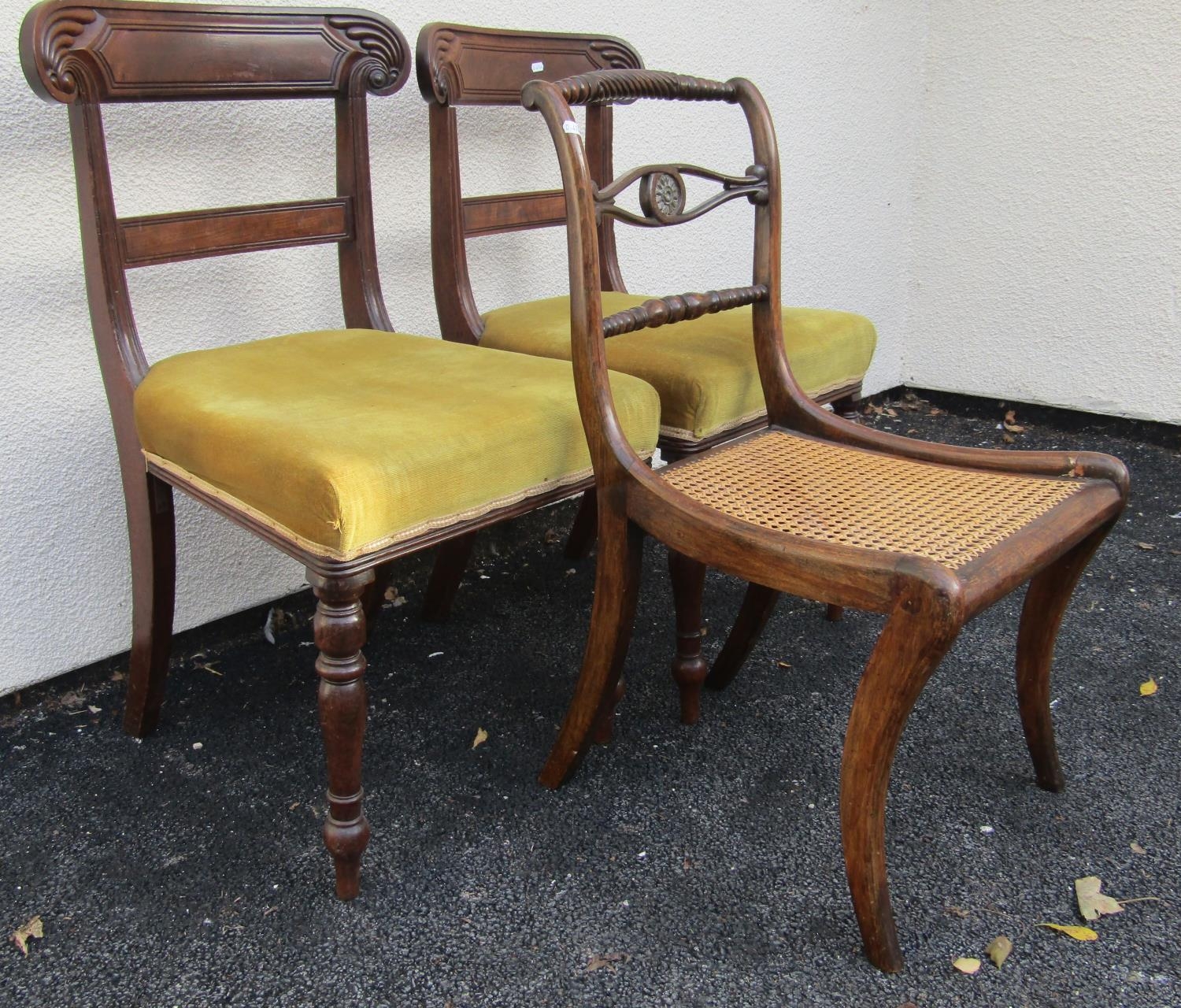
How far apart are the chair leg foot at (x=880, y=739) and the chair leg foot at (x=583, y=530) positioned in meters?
1.05

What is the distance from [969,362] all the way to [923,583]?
2447 mm

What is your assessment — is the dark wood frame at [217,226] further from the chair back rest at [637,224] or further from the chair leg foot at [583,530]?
the chair leg foot at [583,530]

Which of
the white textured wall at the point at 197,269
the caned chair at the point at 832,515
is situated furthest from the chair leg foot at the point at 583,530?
the caned chair at the point at 832,515

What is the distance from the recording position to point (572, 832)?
4.32 ft

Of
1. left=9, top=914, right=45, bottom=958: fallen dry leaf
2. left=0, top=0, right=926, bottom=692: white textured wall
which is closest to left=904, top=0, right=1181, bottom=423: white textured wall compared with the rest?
left=0, top=0, right=926, bottom=692: white textured wall

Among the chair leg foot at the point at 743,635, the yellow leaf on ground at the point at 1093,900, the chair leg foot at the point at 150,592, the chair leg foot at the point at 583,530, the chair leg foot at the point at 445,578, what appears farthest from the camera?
the chair leg foot at the point at 583,530

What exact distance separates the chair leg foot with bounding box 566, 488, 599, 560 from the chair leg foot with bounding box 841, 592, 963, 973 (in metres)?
1.05

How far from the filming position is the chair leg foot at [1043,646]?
4.12 ft

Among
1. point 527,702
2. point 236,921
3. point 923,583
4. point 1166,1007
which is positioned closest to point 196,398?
point 236,921

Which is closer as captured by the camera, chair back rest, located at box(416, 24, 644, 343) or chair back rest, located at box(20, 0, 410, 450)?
chair back rest, located at box(20, 0, 410, 450)

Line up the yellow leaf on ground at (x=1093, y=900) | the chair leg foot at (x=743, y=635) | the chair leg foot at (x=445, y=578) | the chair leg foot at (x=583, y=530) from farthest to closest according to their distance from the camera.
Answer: the chair leg foot at (x=583, y=530)
the chair leg foot at (x=445, y=578)
the chair leg foot at (x=743, y=635)
the yellow leaf on ground at (x=1093, y=900)

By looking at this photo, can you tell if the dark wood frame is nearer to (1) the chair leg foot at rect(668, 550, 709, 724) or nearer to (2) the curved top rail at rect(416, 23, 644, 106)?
(2) the curved top rail at rect(416, 23, 644, 106)

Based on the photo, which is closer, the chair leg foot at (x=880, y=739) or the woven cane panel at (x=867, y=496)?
the chair leg foot at (x=880, y=739)

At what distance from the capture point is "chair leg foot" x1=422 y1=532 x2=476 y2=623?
180 cm
